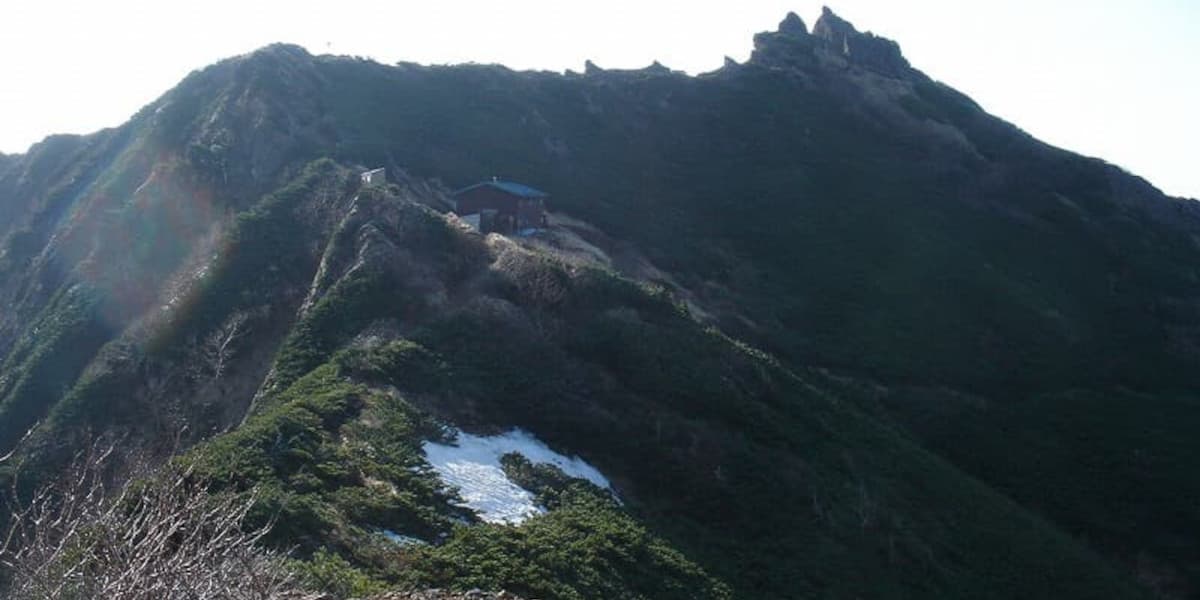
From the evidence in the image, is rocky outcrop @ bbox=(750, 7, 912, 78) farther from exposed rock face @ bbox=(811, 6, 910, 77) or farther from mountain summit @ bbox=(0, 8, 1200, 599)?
mountain summit @ bbox=(0, 8, 1200, 599)

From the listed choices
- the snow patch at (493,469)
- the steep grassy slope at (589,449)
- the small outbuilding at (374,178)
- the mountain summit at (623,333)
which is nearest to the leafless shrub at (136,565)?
the mountain summit at (623,333)

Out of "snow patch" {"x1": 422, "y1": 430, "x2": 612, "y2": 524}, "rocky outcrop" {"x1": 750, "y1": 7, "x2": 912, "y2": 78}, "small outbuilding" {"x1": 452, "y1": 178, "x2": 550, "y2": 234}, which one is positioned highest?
"rocky outcrop" {"x1": 750, "y1": 7, "x2": 912, "y2": 78}

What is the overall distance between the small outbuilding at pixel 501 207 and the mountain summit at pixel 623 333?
46.7 inches

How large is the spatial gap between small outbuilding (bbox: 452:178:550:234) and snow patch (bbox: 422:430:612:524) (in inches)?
930

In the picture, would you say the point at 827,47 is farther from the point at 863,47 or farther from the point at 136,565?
the point at 136,565

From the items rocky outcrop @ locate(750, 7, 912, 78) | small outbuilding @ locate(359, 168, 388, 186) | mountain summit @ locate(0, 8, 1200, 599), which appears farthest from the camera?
rocky outcrop @ locate(750, 7, 912, 78)

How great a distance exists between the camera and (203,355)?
30141 millimetres

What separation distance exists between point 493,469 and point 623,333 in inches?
346

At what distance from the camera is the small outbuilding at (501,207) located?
152 ft

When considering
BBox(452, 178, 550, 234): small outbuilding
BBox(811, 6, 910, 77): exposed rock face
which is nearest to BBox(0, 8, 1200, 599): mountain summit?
BBox(452, 178, 550, 234): small outbuilding

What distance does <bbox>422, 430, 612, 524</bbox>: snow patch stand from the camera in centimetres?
1889

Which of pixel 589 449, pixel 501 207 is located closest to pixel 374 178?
pixel 501 207

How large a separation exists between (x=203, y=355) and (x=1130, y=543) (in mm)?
28431

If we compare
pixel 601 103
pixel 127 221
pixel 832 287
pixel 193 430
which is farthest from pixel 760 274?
pixel 193 430
